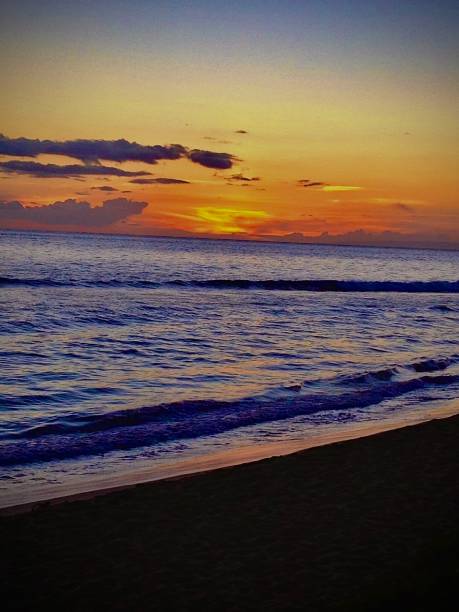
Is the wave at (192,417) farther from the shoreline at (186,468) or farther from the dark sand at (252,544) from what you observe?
the dark sand at (252,544)

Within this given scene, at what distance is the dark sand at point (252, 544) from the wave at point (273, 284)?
36827mm

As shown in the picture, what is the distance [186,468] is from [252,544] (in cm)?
299

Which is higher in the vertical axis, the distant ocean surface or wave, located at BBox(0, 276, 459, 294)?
wave, located at BBox(0, 276, 459, 294)

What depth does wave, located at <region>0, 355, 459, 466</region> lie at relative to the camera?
10.5 metres

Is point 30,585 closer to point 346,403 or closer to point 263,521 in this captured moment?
point 263,521

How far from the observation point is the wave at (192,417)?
1046 centimetres

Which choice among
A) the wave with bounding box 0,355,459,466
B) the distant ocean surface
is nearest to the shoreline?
the distant ocean surface

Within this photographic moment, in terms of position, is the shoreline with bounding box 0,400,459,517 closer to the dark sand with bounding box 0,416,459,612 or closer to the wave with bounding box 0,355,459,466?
the dark sand with bounding box 0,416,459,612

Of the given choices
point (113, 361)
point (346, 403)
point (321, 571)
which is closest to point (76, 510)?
point (321, 571)

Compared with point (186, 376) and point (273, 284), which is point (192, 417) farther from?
point (273, 284)

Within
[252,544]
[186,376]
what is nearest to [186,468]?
[252,544]

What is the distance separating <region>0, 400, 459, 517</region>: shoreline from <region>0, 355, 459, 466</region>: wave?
4.29 feet

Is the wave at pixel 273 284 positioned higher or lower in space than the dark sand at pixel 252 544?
higher

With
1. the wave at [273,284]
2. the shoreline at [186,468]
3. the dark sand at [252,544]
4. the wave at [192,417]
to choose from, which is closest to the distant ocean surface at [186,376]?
→ the wave at [192,417]
